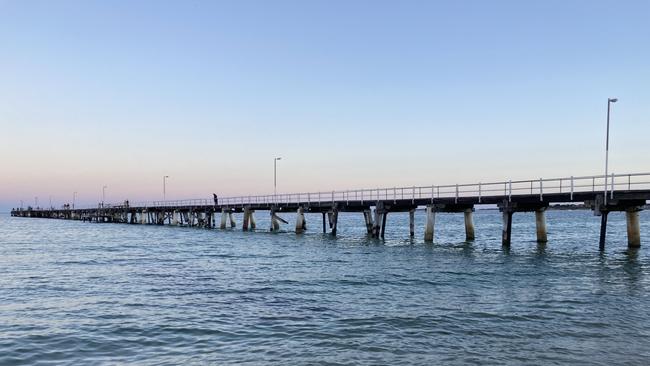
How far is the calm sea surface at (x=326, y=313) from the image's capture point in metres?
10.1

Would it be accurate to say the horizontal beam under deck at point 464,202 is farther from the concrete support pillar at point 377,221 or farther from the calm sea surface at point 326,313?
the calm sea surface at point 326,313

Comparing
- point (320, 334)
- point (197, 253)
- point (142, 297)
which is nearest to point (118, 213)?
point (197, 253)

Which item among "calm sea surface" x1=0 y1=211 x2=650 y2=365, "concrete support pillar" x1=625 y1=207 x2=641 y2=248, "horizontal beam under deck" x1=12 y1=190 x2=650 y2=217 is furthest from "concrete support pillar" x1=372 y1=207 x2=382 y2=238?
"calm sea surface" x1=0 y1=211 x2=650 y2=365

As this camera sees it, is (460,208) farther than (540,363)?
Yes

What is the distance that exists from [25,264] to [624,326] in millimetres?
26021

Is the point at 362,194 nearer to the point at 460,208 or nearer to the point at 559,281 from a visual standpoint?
the point at 460,208

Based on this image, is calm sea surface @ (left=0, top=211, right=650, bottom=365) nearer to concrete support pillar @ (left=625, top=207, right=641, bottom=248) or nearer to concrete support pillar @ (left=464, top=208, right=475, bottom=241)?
concrete support pillar @ (left=625, top=207, right=641, bottom=248)

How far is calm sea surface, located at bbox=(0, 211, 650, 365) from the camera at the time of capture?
33.2 feet

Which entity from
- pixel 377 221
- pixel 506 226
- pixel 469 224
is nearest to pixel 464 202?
pixel 506 226

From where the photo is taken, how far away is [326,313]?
1363 centimetres

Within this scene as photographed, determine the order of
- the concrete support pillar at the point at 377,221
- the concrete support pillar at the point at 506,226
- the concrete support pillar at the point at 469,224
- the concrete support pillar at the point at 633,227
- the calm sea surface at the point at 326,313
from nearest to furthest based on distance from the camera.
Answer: the calm sea surface at the point at 326,313
the concrete support pillar at the point at 633,227
the concrete support pillar at the point at 506,226
the concrete support pillar at the point at 469,224
the concrete support pillar at the point at 377,221

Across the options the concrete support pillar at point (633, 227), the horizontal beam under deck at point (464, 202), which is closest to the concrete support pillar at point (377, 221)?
the horizontal beam under deck at point (464, 202)

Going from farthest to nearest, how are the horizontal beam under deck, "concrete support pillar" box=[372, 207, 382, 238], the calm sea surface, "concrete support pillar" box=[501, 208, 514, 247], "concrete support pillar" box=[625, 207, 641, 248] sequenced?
"concrete support pillar" box=[372, 207, 382, 238]
"concrete support pillar" box=[501, 208, 514, 247]
"concrete support pillar" box=[625, 207, 641, 248]
the horizontal beam under deck
the calm sea surface

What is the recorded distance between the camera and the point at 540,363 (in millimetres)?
9398
